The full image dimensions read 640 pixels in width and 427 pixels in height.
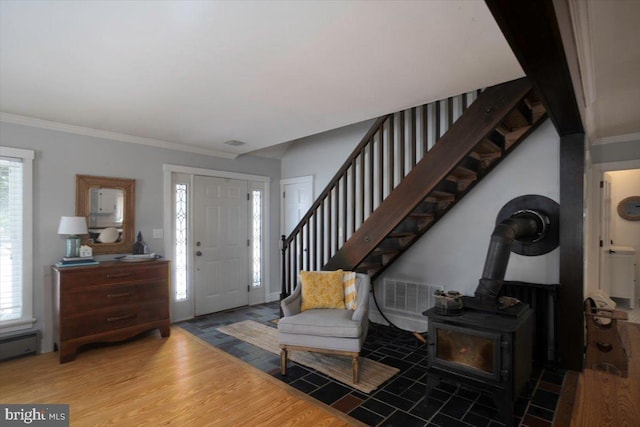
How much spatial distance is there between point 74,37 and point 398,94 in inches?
88.3

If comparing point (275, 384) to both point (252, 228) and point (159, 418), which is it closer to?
point (159, 418)

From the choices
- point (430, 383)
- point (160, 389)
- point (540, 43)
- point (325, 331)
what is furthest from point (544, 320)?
point (160, 389)

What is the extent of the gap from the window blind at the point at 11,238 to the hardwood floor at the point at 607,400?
4.92 m

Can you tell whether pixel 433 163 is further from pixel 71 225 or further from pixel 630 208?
pixel 630 208

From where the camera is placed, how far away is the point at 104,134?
3857mm

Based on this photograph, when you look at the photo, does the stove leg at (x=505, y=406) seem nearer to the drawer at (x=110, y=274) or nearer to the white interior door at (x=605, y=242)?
the drawer at (x=110, y=274)

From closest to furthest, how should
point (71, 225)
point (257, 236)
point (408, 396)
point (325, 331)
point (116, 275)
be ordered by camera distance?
point (408, 396) < point (325, 331) < point (71, 225) < point (116, 275) < point (257, 236)

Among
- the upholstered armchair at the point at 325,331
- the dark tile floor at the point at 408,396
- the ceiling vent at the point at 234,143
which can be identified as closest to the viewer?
the dark tile floor at the point at 408,396

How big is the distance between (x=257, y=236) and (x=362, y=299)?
2760 millimetres

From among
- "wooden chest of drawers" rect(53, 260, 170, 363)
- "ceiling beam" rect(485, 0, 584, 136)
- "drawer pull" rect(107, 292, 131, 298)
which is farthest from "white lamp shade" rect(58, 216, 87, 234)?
"ceiling beam" rect(485, 0, 584, 136)

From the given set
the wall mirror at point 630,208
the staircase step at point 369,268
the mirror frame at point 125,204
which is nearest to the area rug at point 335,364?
the staircase step at point 369,268

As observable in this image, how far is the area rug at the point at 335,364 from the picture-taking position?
2.76m

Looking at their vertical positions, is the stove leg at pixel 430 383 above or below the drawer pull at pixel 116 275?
below

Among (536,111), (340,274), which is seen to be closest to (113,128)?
(340,274)
